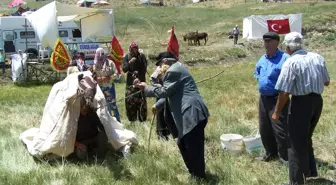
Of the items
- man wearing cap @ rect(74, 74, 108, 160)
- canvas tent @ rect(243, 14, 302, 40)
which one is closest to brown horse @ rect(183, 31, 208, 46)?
canvas tent @ rect(243, 14, 302, 40)

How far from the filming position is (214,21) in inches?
1585

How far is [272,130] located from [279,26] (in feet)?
73.7

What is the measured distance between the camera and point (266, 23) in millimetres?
26688

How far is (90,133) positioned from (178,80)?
184 centimetres

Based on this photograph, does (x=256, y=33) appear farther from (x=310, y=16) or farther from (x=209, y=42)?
(x=310, y=16)

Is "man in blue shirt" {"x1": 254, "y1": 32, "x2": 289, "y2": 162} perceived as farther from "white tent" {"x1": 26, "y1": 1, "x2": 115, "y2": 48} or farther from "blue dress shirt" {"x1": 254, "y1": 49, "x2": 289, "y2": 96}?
"white tent" {"x1": 26, "y1": 1, "x2": 115, "y2": 48}

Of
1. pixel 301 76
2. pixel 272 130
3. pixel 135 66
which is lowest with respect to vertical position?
pixel 272 130

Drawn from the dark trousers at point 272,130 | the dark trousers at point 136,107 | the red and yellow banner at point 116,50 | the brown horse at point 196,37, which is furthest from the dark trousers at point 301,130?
the brown horse at point 196,37

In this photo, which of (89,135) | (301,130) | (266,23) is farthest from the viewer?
(266,23)

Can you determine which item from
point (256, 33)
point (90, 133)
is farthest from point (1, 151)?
point (256, 33)

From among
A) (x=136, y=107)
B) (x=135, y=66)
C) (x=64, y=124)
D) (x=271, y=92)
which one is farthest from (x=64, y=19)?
(x=271, y=92)

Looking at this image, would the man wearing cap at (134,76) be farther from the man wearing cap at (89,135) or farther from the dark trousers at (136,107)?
the man wearing cap at (89,135)

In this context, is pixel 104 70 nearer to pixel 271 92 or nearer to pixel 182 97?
pixel 182 97

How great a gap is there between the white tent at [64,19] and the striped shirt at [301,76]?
465 inches
